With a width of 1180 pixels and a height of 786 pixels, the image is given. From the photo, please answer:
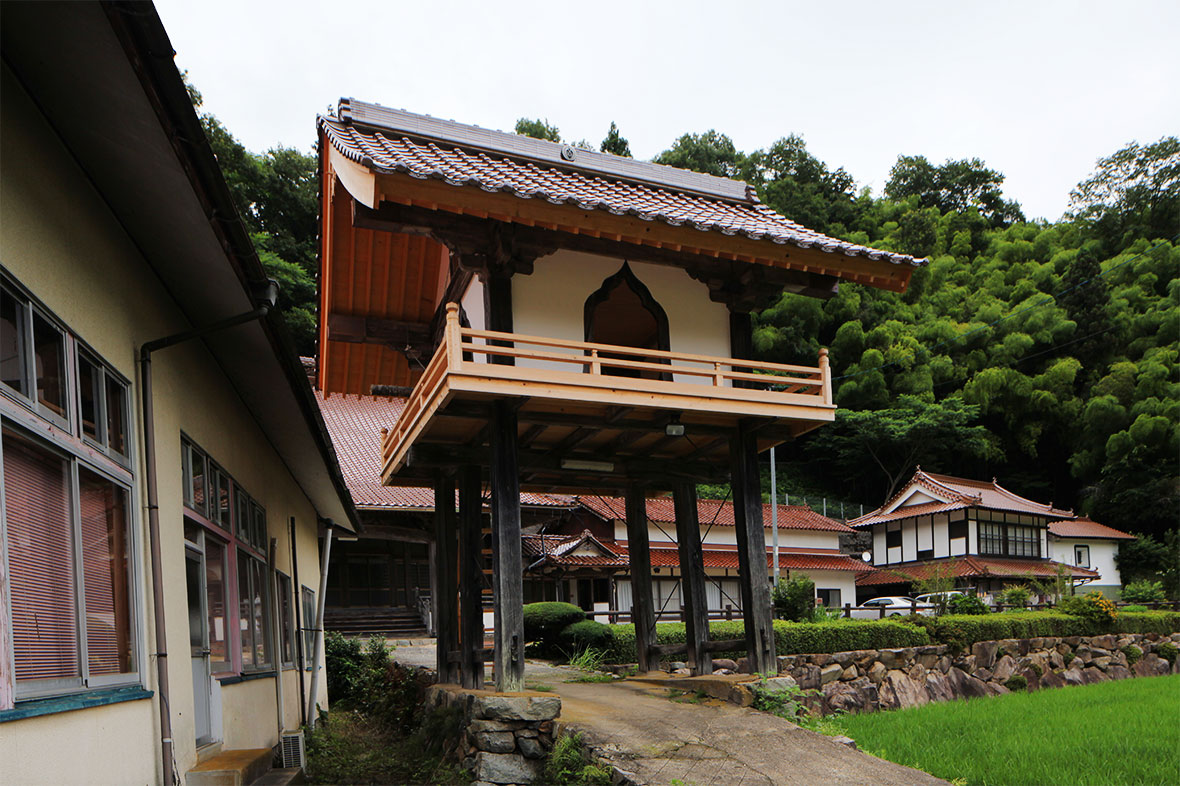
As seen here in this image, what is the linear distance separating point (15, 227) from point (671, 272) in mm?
8499

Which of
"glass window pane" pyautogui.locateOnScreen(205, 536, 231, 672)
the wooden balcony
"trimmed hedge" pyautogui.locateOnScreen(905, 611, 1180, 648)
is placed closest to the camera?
"glass window pane" pyautogui.locateOnScreen(205, 536, 231, 672)

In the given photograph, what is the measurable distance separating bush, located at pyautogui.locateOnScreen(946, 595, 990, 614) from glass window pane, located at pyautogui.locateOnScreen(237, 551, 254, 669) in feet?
70.2

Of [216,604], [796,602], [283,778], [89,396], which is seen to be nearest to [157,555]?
[89,396]

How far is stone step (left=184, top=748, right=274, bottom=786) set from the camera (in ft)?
18.1

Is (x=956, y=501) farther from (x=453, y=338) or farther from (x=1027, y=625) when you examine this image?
(x=453, y=338)

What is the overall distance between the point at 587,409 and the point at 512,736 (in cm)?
357

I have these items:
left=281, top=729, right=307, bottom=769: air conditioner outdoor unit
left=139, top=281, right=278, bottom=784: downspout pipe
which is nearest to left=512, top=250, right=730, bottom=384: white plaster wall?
left=281, top=729, right=307, bottom=769: air conditioner outdoor unit

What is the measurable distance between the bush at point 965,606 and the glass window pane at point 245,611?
843 inches

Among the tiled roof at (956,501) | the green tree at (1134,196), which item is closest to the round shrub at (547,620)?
the tiled roof at (956,501)

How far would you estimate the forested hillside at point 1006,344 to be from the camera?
48.1 metres

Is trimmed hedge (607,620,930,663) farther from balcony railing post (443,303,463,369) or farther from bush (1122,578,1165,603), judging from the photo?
bush (1122,578,1165,603)

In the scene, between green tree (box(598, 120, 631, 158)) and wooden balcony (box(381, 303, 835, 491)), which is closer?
wooden balcony (box(381, 303, 835, 491))

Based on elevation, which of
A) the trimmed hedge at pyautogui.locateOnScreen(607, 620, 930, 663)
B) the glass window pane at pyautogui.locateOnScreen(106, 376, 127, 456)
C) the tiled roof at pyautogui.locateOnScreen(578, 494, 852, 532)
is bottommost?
the trimmed hedge at pyautogui.locateOnScreen(607, 620, 930, 663)

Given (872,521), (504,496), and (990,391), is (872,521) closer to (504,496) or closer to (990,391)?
(990,391)
